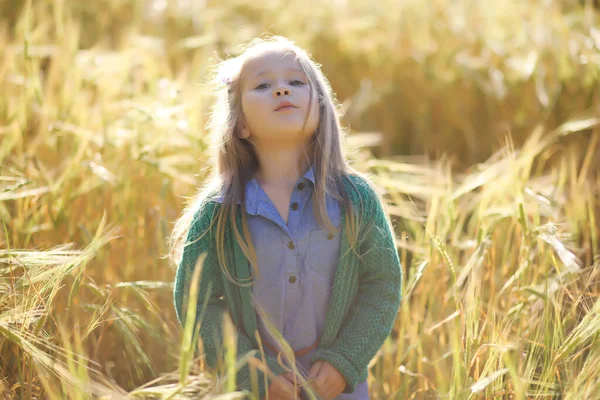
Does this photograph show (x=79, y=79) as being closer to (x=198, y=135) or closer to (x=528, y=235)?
(x=198, y=135)

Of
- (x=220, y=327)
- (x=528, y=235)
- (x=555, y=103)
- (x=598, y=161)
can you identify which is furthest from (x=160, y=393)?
(x=555, y=103)

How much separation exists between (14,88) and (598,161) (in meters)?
2.09

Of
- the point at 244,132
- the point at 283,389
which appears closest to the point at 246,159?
the point at 244,132

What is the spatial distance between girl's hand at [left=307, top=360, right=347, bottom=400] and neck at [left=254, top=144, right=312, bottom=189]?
35cm

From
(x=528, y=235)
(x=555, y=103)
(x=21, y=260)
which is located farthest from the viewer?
(x=555, y=103)

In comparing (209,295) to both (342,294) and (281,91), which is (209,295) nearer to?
(342,294)

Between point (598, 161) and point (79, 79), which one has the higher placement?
point (79, 79)

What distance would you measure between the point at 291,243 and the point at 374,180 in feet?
2.13

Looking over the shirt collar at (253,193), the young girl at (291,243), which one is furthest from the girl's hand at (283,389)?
the shirt collar at (253,193)

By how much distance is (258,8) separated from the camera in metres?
4.07

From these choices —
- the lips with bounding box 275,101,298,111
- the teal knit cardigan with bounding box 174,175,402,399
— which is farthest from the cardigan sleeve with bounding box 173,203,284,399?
the lips with bounding box 275,101,298,111

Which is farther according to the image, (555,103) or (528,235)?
(555,103)

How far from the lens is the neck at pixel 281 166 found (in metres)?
1.43

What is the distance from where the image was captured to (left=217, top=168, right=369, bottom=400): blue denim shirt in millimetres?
1373
